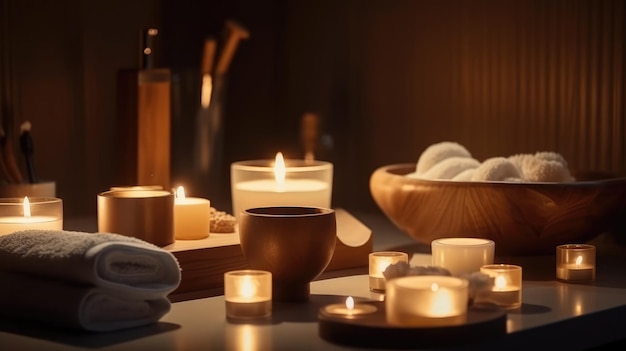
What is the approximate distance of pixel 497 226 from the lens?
1.24m

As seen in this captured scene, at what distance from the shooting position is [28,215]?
1.12 metres

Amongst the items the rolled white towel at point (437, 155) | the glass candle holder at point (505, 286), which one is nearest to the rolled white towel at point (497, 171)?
the rolled white towel at point (437, 155)

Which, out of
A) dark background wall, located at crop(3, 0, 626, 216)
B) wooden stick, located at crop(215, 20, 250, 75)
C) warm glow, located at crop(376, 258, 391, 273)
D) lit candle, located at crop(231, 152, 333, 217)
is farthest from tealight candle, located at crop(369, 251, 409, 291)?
wooden stick, located at crop(215, 20, 250, 75)

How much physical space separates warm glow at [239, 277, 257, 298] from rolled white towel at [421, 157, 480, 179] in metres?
0.44

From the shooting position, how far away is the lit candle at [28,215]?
3.63 ft

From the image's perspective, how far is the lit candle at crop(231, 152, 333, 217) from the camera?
4.25 feet

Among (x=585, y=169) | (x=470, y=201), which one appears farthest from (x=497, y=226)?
(x=585, y=169)

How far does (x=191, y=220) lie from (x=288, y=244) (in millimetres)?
227

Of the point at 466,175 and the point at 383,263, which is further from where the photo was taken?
the point at 466,175

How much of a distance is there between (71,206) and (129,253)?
0.74m

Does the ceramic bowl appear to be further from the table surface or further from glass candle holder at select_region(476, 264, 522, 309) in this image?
glass candle holder at select_region(476, 264, 522, 309)

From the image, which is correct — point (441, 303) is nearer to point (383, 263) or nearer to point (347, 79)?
point (383, 263)

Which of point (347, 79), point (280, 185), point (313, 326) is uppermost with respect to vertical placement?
point (347, 79)

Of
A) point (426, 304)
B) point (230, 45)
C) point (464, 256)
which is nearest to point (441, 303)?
point (426, 304)
